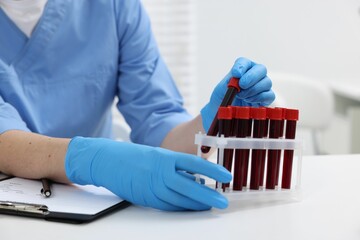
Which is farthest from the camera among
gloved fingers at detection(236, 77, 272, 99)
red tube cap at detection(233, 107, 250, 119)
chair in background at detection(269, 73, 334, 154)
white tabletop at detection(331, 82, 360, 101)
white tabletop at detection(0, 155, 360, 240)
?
white tabletop at detection(331, 82, 360, 101)

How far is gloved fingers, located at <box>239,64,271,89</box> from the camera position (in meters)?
0.86

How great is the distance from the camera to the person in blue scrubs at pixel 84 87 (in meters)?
0.96

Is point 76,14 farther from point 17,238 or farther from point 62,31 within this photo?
point 17,238

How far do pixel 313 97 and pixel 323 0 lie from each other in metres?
0.78

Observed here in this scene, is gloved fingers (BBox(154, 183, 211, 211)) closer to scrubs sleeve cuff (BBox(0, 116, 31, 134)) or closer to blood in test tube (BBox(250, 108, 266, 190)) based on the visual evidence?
blood in test tube (BBox(250, 108, 266, 190))

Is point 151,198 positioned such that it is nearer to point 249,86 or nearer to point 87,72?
point 249,86

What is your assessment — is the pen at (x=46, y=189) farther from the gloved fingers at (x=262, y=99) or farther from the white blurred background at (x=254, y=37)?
the white blurred background at (x=254, y=37)

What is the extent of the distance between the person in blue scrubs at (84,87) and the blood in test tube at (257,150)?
0.10 metres

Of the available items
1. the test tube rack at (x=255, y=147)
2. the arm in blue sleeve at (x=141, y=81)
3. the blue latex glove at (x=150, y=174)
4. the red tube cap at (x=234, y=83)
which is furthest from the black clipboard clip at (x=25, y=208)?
the arm in blue sleeve at (x=141, y=81)

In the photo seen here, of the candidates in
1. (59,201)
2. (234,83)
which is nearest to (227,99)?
(234,83)

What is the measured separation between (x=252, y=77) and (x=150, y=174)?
0.24 meters

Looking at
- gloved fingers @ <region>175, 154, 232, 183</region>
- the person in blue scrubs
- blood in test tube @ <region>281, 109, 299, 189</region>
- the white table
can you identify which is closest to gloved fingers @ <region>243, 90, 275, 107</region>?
the person in blue scrubs

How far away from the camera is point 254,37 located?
8.80 ft

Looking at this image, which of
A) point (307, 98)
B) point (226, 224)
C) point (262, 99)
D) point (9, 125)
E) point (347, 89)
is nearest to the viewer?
point (226, 224)
